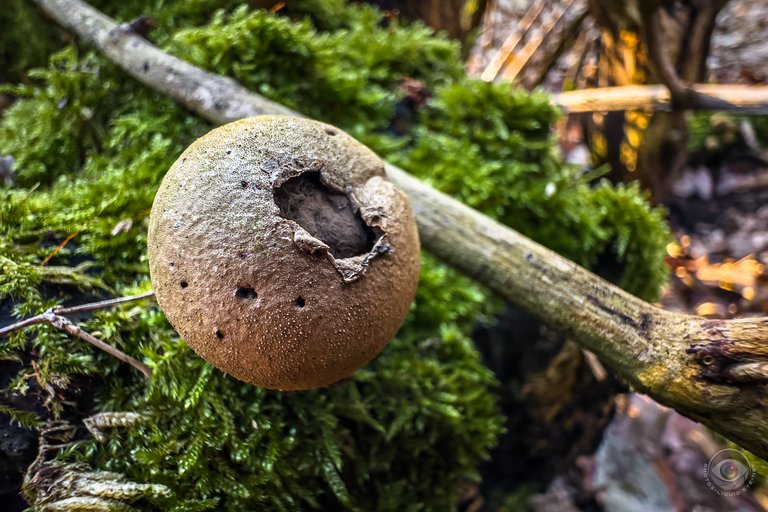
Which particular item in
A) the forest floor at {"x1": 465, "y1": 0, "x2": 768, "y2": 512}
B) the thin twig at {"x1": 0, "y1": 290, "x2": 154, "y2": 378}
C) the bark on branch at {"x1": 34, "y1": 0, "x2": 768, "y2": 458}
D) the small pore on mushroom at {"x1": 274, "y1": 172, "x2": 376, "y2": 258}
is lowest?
the forest floor at {"x1": 465, "y1": 0, "x2": 768, "y2": 512}

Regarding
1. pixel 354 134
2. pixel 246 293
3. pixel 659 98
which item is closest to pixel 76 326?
pixel 246 293

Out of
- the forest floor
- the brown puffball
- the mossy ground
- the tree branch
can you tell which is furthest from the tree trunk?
the brown puffball

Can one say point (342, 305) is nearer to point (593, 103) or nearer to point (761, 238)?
point (593, 103)

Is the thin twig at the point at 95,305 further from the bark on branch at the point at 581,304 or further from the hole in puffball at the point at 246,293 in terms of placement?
the bark on branch at the point at 581,304

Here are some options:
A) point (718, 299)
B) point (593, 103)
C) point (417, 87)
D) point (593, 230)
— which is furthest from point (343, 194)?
point (718, 299)

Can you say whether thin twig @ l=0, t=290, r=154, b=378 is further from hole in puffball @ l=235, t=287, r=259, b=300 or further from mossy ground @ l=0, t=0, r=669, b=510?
hole in puffball @ l=235, t=287, r=259, b=300

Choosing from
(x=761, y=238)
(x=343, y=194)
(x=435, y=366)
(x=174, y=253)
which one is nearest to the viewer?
(x=174, y=253)
